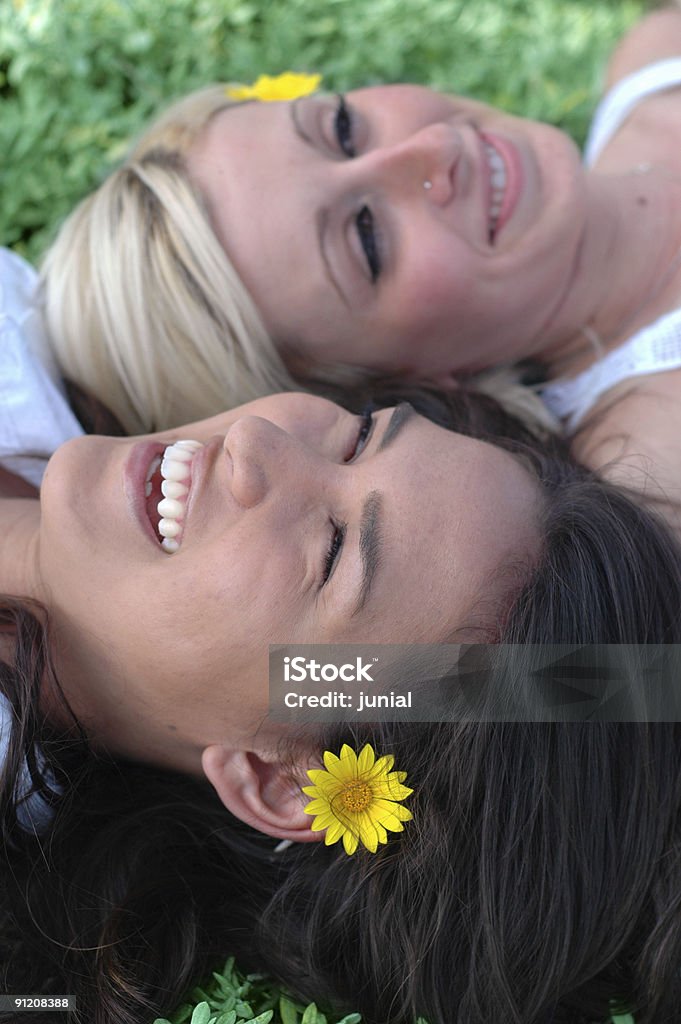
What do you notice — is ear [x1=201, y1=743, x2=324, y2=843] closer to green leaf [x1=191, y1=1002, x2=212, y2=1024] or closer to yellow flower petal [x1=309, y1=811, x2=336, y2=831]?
yellow flower petal [x1=309, y1=811, x2=336, y2=831]

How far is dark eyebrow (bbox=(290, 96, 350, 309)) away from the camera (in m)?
2.23

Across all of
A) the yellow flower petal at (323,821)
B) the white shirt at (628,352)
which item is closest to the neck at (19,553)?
the yellow flower petal at (323,821)

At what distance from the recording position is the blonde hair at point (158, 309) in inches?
90.6

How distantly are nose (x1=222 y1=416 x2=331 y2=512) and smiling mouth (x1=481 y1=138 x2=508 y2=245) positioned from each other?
3.24 feet

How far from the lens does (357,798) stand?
5.10 feet

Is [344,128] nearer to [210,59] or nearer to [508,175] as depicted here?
[508,175]

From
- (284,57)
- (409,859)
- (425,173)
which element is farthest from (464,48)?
(409,859)

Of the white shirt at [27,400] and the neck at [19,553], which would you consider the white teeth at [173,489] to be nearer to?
the neck at [19,553]

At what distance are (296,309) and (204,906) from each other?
1.34 m

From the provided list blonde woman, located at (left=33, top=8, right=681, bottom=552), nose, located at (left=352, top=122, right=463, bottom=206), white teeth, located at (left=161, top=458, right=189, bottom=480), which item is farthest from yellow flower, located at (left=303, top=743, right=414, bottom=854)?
nose, located at (left=352, top=122, right=463, bottom=206)

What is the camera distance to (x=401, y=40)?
11.1ft

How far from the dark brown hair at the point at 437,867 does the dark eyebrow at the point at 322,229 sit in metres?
0.70

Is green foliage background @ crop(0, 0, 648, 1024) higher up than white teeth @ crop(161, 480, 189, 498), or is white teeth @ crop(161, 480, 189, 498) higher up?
green foliage background @ crop(0, 0, 648, 1024)
